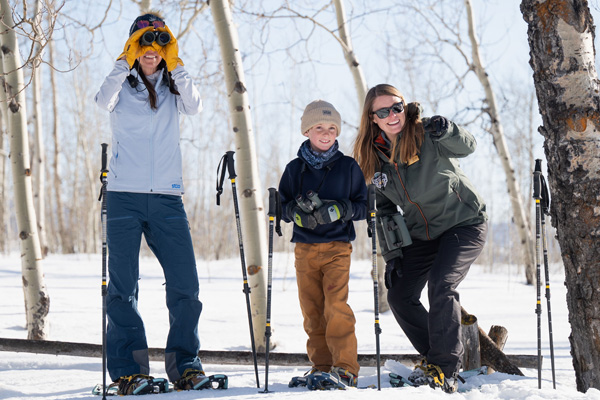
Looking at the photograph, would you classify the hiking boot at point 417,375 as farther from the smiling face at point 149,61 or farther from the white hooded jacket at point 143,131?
the smiling face at point 149,61

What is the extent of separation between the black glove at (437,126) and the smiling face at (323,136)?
1.93ft

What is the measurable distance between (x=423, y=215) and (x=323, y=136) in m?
0.83

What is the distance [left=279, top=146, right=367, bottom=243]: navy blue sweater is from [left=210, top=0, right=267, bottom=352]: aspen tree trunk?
178cm

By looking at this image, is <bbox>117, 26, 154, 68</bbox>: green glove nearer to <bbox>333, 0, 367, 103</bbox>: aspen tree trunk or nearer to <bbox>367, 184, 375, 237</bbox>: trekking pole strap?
<bbox>367, 184, 375, 237</bbox>: trekking pole strap

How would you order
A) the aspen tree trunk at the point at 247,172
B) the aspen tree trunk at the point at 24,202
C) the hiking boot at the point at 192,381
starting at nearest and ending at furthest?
the hiking boot at the point at 192,381, the aspen tree trunk at the point at 247,172, the aspen tree trunk at the point at 24,202

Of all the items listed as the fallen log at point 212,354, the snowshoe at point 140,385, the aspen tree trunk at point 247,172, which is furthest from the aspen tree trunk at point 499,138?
the snowshoe at point 140,385

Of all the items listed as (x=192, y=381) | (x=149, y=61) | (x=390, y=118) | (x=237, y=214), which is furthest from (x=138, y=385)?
(x=390, y=118)

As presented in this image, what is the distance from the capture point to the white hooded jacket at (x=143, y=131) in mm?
3309

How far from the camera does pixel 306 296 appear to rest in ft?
11.6

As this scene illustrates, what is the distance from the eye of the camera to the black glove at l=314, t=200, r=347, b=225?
335cm

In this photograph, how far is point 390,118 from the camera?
12.2ft

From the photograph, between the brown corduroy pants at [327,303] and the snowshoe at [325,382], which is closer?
the snowshoe at [325,382]

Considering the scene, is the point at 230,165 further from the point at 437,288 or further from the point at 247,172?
the point at 247,172

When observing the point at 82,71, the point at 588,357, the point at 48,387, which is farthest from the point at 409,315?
the point at 82,71
